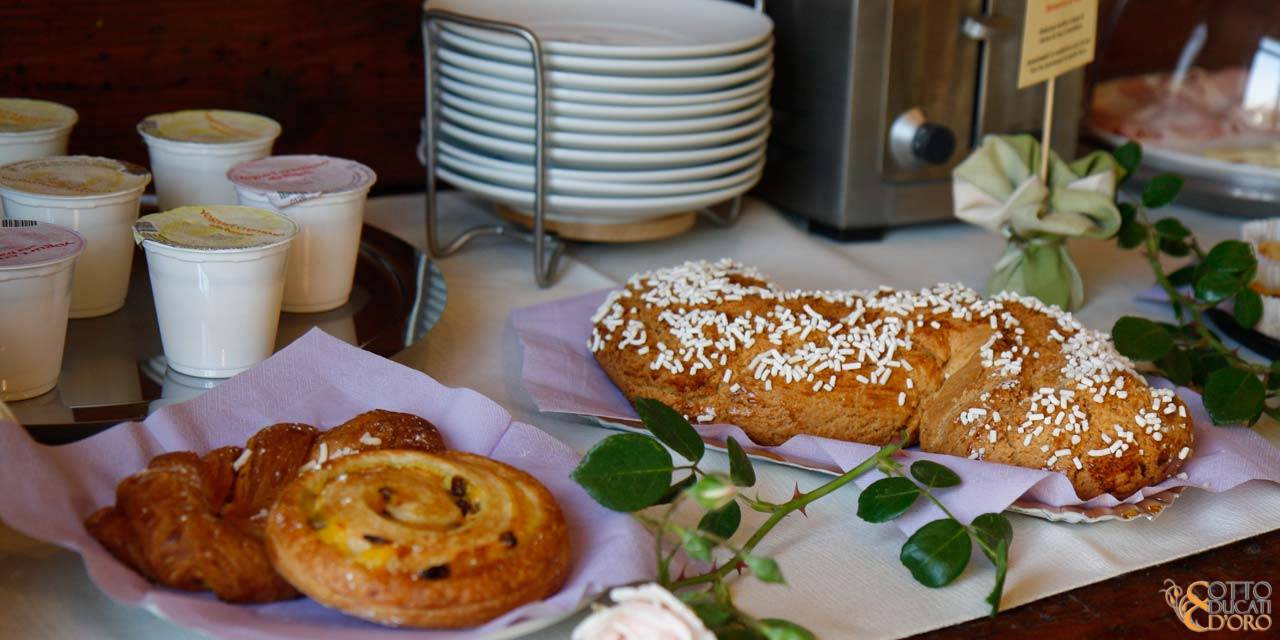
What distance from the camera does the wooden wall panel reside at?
137 cm

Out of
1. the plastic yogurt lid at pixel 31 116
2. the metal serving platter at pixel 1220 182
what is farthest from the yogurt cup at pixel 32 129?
the metal serving platter at pixel 1220 182

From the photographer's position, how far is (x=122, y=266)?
1035mm

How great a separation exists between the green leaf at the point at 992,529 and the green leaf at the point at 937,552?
0.01 m

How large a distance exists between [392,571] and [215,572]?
10 cm

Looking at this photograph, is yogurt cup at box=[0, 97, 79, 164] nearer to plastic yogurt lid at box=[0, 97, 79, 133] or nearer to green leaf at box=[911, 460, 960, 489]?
plastic yogurt lid at box=[0, 97, 79, 133]

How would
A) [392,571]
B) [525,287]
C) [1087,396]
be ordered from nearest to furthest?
1. [392,571]
2. [1087,396]
3. [525,287]

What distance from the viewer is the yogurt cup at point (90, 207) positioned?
969 mm

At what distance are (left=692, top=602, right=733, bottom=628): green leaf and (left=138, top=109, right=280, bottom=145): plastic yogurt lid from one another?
69 cm

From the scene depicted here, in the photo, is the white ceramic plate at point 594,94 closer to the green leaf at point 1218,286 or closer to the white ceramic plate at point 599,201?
the white ceramic plate at point 599,201

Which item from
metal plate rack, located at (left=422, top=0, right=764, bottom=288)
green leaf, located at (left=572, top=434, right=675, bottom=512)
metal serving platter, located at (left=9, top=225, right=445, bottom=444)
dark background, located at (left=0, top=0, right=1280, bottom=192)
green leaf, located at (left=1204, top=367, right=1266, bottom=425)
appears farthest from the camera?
dark background, located at (left=0, top=0, right=1280, bottom=192)

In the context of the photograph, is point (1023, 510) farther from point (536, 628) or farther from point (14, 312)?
point (14, 312)

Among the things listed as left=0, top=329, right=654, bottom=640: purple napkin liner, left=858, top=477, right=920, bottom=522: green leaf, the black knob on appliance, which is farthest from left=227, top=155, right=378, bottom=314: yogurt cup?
the black knob on appliance

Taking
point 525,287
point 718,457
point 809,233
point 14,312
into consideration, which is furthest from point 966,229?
point 14,312

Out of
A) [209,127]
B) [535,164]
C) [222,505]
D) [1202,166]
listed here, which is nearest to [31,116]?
[209,127]
